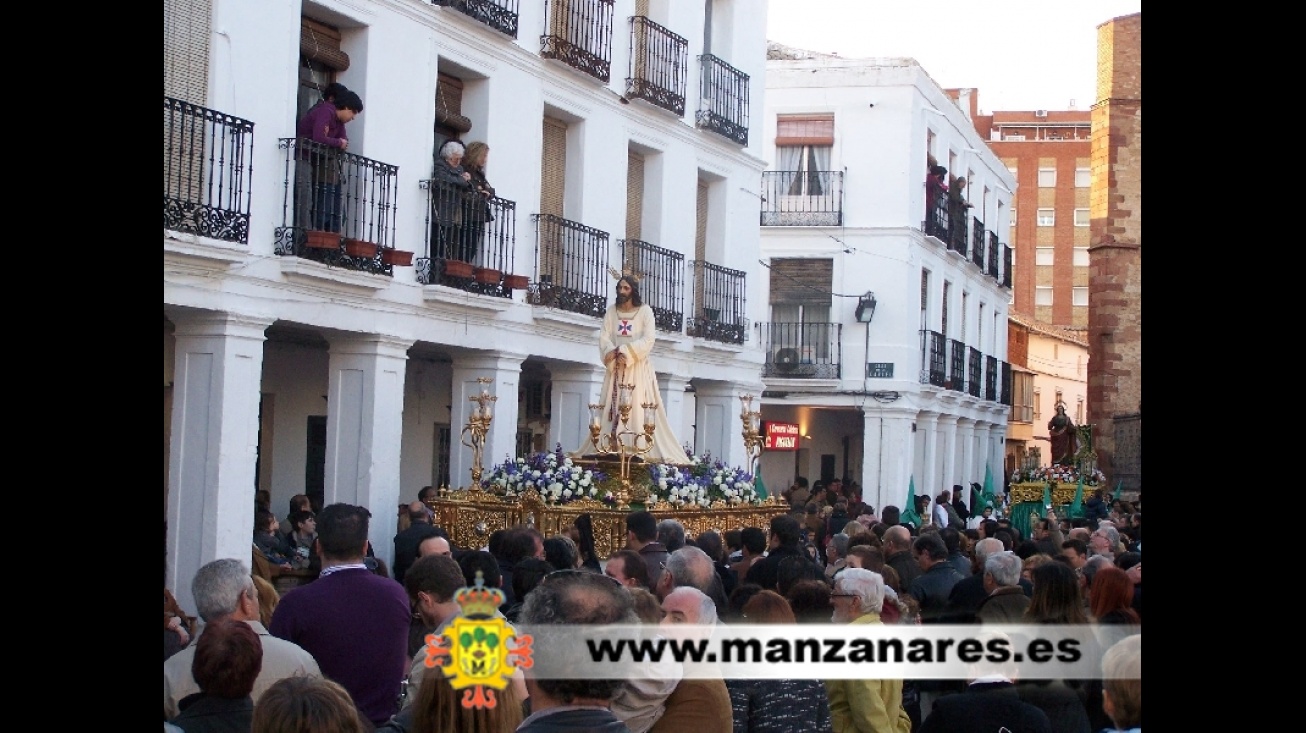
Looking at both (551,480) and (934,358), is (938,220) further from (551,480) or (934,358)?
(551,480)

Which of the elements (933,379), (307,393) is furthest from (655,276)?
(933,379)

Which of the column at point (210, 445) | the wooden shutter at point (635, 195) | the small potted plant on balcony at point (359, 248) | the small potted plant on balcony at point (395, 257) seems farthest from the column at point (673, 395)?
the column at point (210, 445)

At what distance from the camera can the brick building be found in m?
30.3

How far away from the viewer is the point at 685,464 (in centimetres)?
1427

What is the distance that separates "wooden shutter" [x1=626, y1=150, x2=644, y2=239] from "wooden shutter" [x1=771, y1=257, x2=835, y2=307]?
29.4 ft

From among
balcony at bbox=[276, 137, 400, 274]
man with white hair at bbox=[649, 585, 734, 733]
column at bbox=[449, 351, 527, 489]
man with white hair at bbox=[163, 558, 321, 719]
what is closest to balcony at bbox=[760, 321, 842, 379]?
column at bbox=[449, 351, 527, 489]

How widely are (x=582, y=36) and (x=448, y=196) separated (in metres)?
3.01

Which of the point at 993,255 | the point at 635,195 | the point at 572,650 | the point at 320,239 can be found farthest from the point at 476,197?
the point at 993,255

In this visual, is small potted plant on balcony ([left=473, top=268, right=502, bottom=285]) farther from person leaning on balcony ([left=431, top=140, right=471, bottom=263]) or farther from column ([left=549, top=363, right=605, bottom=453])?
column ([left=549, top=363, right=605, bottom=453])

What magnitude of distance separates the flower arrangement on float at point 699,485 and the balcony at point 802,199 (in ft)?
42.4

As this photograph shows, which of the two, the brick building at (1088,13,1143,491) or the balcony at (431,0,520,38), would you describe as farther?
the brick building at (1088,13,1143,491)

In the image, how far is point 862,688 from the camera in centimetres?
617

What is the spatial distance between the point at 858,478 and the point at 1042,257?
584 inches
